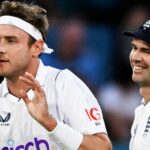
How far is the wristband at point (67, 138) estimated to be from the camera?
167 inches

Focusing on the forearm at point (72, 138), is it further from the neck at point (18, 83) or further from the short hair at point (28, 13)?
the short hair at point (28, 13)

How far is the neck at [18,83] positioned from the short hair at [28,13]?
10.6 inches

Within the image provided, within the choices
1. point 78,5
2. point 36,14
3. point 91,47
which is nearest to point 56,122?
Answer: point 36,14

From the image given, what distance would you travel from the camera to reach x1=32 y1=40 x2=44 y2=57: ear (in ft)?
15.6

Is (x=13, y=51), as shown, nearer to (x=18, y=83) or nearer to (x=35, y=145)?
(x=18, y=83)

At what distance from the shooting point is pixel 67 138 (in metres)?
4.28

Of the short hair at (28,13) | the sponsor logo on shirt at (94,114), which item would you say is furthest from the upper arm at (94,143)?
the short hair at (28,13)

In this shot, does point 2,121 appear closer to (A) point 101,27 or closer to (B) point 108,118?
(B) point 108,118

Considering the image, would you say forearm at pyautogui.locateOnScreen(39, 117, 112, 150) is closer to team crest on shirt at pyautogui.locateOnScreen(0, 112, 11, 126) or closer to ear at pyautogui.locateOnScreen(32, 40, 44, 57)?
team crest on shirt at pyautogui.locateOnScreen(0, 112, 11, 126)

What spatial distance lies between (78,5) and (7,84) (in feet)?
11.9

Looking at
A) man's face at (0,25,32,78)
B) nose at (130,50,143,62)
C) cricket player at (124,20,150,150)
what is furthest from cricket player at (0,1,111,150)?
nose at (130,50,143,62)

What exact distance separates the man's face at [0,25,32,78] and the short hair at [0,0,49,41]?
134mm

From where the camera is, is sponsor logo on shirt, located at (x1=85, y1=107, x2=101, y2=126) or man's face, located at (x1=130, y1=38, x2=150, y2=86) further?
man's face, located at (x1=130, y1=38, x2=150, y2=86)

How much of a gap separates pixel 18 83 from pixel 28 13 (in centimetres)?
50
